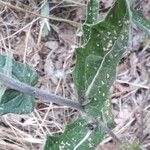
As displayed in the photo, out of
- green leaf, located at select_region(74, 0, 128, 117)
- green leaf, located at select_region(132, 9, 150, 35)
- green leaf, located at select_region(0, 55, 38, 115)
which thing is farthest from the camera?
green leaf, located at select_region(132, 9, 150, 35)

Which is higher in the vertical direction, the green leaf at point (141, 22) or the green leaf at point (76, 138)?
the green leaf at point (141, 22)

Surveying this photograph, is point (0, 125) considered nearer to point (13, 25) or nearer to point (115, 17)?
point (13, 25)

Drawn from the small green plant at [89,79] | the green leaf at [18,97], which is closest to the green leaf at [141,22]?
the small green plant at [89,79]

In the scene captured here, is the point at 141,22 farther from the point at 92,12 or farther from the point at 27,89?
the point at 27,89

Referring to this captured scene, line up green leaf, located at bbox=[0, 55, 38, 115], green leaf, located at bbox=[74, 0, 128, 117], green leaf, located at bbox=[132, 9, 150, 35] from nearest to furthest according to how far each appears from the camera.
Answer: green leaf, located at bbox=[74, 0, 128, 117] < green leaf, located at bbox=[0, 55, 38, 115] < green leaf, located at bbox=[132, 9, 150, 35]

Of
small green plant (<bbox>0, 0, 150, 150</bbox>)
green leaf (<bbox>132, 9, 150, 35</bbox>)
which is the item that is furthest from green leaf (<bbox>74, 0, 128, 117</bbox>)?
green leaf (<bbox>132, 9, 150, 35</bbox>)

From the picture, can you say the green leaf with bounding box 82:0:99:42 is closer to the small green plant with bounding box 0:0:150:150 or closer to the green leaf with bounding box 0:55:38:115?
the small green plant with bounding box 0:0:150:150

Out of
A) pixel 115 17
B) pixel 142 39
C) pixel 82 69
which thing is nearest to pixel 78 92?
pixel 82 69

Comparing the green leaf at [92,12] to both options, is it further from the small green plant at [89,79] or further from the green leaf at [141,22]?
the green leaf at [141,22]
